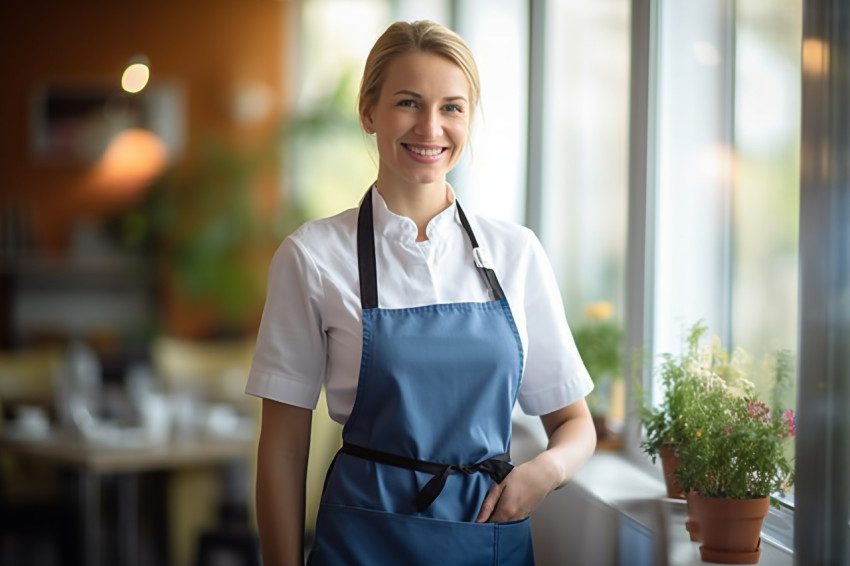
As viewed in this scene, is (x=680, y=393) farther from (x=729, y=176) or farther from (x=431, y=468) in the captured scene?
(x=729, y=176)

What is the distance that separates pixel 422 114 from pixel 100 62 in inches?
248

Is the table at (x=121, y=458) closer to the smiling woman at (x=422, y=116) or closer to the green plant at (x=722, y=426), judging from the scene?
the green plant at (x=722, y=426)

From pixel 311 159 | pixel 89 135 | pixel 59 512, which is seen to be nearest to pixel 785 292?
pixel 59 512

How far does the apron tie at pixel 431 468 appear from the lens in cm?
158

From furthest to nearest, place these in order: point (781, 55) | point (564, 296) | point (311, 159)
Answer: point (311, 159)
point (564, 296)
point (781, 55)

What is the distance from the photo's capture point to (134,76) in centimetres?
322

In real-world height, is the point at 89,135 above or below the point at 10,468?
above

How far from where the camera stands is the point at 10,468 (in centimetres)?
441

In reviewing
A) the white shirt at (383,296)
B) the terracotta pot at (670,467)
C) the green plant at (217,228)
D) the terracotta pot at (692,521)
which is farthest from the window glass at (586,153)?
the green plant at (217,228)

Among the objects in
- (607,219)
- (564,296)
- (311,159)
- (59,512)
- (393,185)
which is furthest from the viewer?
(311,159)

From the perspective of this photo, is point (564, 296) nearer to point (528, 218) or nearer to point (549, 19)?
point (528, 218)

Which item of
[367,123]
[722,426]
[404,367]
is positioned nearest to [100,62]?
[367,123]

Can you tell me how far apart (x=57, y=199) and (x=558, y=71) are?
4954mm

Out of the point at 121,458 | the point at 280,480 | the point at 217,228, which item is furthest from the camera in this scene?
the point at 217,228
